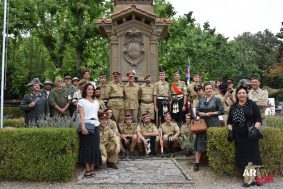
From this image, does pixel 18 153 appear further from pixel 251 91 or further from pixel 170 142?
pixel 251 91

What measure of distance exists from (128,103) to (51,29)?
15.5 meters

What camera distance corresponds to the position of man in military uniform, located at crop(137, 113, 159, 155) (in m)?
9.87

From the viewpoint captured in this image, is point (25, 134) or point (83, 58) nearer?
point (25, 134)

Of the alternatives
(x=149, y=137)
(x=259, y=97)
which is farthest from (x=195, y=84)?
(x=149, y=137)

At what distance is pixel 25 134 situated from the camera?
24.4 feet

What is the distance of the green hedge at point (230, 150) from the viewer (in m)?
7.66

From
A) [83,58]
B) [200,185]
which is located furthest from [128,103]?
[83,58]

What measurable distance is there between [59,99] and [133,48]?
3.74 m

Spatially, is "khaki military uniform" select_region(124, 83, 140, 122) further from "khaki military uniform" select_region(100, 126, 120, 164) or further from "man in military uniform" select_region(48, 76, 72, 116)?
"khaki military uniform" select_region(100, 126, 120, 164)

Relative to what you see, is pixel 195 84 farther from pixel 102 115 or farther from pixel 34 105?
pixel 34 105

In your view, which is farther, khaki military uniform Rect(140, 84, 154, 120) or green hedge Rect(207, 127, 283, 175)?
khaki military uniform Rect(140, 84, 154, 120)

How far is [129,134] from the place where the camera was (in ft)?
33.0

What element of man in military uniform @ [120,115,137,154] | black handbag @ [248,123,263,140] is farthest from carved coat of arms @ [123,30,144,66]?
black handbag @ [248,123,263,140]

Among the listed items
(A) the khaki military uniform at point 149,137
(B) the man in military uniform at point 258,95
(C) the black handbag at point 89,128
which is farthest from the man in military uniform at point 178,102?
(C) the black handbag at point 89,128
